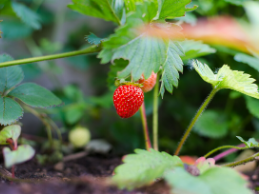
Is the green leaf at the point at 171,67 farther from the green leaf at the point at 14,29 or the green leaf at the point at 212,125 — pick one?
the green leaf at the point at 14,29

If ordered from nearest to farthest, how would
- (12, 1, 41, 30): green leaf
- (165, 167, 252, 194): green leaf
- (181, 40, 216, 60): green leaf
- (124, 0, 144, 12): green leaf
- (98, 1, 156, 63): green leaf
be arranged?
1. (165, 167, 252, 194): green leaf
2. (98, 1, 156, 63): green leaf
3. (124, 0, 144, 12): green leaf
4. (181, 40, 216, 60): green leaf
5. (12, 1, 41, 30): green leaf

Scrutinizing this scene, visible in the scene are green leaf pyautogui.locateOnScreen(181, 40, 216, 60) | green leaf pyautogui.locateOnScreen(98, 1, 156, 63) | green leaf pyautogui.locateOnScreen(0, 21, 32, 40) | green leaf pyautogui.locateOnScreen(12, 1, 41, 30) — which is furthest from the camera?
green leaf pyautogui.locateOnScreen(0, 21, 32, 40)

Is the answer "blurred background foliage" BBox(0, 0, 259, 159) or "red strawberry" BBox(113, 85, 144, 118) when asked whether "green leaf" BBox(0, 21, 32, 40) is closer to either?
"blurred background foliage" BBox(0, 0, 259, 159)

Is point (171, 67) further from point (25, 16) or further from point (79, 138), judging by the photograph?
point (25, 16)

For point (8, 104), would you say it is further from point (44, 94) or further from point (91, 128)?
point (91, 128)

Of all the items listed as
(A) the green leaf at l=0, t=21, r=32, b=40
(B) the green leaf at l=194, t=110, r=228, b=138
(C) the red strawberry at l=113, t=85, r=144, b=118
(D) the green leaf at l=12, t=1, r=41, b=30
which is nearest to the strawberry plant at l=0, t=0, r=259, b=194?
(C) the red strawberry at l=113, t=85, r=144, b=118

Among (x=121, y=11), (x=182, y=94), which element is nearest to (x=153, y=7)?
(x=121, y=11)
